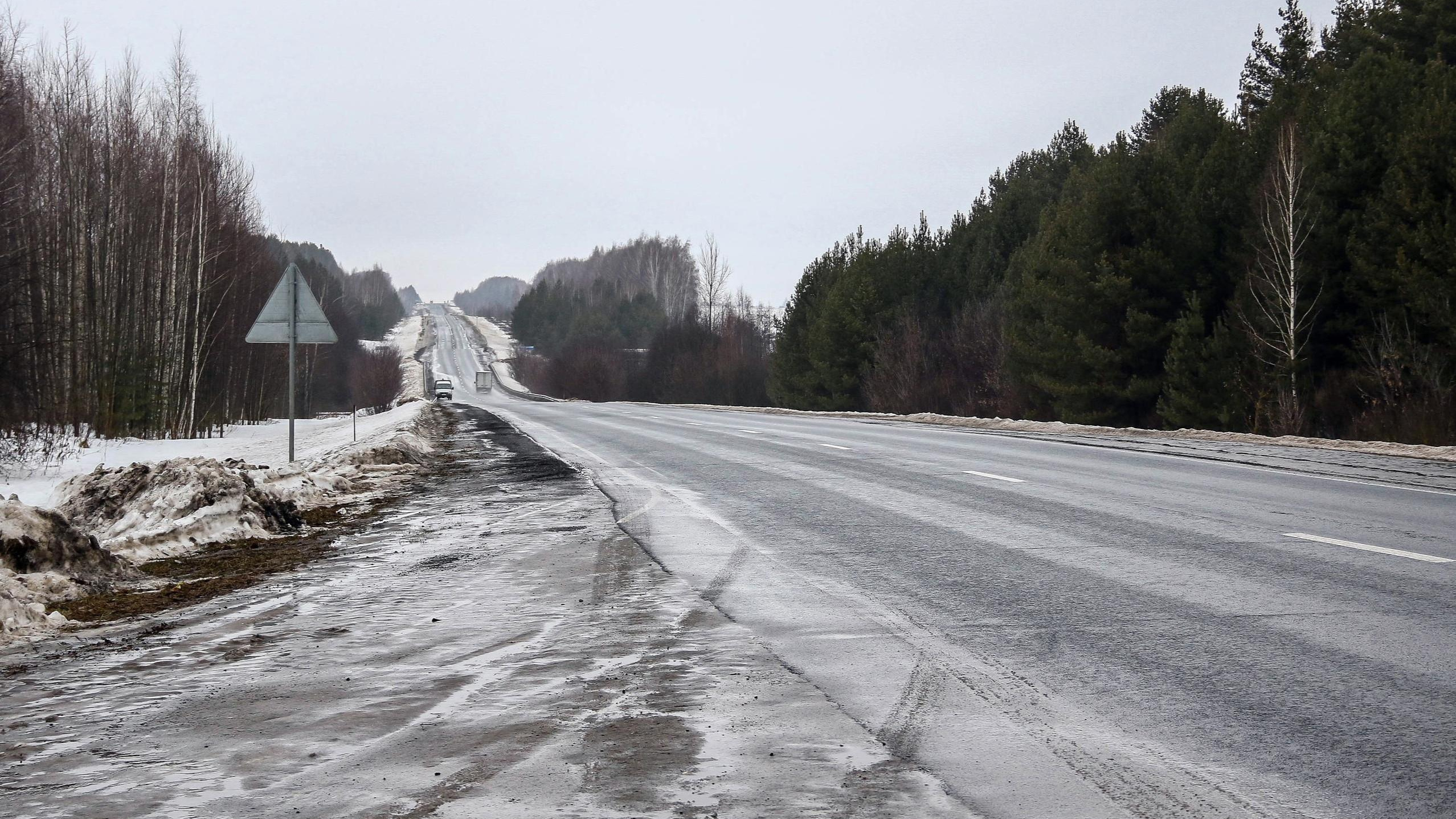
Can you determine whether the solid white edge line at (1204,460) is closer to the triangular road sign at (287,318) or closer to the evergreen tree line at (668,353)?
the triangular road sign at (287,318)

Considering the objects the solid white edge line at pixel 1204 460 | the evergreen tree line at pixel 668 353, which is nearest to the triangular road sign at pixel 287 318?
the solid white edge line at pixel 1204 460

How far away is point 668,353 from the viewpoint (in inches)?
4166

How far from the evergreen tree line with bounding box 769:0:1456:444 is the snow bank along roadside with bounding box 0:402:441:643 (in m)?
19.7

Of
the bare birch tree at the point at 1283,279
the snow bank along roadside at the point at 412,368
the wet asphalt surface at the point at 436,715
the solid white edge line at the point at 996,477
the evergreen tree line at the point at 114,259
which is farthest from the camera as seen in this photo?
the snow bank along roadside at the point at 412,368

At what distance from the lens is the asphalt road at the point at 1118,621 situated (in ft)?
12.1

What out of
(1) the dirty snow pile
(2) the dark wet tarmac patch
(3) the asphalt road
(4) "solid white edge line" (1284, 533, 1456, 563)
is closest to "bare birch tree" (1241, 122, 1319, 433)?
(3) the asphalt road

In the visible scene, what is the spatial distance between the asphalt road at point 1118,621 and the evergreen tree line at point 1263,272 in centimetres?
1438

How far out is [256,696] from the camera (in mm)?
4586

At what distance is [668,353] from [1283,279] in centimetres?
7640

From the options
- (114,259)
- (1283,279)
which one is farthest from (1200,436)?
(114,259)

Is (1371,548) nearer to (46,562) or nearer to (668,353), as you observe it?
(46,562)

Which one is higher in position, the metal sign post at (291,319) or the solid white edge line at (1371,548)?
the metal sign post at (291,319)

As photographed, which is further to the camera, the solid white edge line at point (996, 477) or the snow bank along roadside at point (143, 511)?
the solid white edge line at point (996, 477)

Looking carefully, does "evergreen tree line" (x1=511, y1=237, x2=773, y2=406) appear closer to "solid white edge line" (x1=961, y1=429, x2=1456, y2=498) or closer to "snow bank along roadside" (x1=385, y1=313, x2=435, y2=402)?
"snow bank along roadside" (x1=385, y1=313, x2=435, y2=402)
